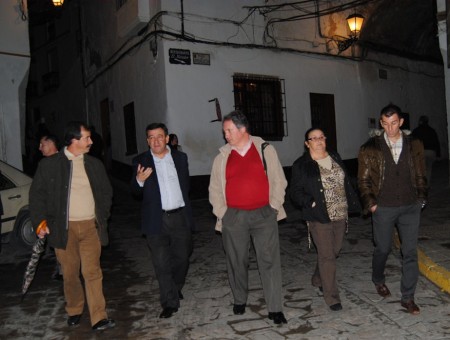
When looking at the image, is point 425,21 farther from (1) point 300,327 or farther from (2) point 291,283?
(1) point 300,327

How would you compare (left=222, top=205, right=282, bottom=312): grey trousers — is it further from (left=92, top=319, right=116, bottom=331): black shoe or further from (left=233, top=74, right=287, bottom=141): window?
(left=233, top=74, right=287, bottom=141): window

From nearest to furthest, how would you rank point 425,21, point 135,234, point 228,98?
1. point 135,234
2. point 228,98
3. point 425,21

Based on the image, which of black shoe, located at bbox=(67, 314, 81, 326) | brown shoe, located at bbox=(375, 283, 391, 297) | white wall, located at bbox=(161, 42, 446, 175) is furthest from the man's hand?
white wall, located at bbox=(161, 42, 446, 175)

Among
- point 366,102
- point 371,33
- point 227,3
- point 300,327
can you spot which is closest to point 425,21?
point 371,33

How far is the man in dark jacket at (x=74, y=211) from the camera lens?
175 inches

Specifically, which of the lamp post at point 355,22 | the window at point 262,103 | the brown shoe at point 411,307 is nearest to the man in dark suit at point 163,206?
the brown shoe at point 411,307

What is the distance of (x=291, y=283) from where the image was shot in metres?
5.79

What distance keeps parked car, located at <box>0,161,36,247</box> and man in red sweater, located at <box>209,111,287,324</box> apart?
4.88 m

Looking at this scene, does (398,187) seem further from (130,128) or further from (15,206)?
(130,128)

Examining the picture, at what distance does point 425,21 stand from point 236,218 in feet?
54.9

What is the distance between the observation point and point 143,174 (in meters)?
4.71

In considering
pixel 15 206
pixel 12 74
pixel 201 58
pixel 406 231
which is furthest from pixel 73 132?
pixel 12 74

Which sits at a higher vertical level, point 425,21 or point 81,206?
point 425,21

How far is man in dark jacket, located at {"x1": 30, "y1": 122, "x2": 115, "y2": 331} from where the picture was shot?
4438 mm
